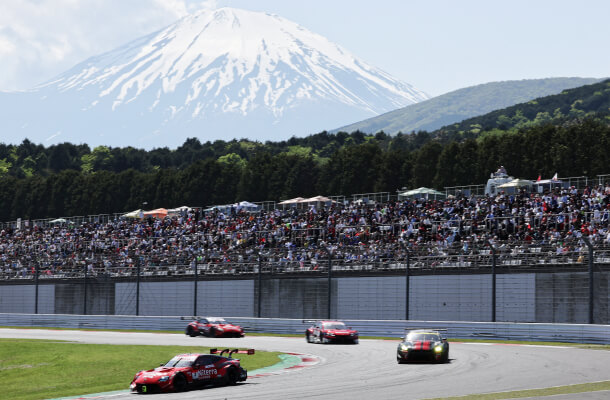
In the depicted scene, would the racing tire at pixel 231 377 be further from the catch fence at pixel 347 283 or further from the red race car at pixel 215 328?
the red race car at pixel 215 328

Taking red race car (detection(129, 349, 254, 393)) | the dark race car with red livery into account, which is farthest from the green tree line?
red race car (detection(129, 349, 254, 393))

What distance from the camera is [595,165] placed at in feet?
264

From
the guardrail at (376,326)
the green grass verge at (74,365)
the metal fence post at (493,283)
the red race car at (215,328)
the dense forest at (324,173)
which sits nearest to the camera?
the green grass verge at (74,365)

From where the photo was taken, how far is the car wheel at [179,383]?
2139 cm

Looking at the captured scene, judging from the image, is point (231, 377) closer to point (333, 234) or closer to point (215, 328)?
point (215, 328)

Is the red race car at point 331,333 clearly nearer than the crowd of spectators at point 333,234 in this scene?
Yes

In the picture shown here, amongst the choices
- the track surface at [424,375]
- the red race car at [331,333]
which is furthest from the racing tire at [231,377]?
the red race car at [331,333]

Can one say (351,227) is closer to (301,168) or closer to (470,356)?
(470,356)

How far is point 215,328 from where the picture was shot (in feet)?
132

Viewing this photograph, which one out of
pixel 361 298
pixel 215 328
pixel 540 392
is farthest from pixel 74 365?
pixel 361 298

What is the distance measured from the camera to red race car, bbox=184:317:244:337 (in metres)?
40.2

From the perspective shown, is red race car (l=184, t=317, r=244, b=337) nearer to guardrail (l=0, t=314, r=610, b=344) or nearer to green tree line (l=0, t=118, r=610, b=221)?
guardrail (l=0, t=314, r=610, b=344)

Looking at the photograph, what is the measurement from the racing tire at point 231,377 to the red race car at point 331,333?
489 inches

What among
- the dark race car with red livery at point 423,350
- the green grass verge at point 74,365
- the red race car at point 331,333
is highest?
the dark race car with red livery at point 423,350
